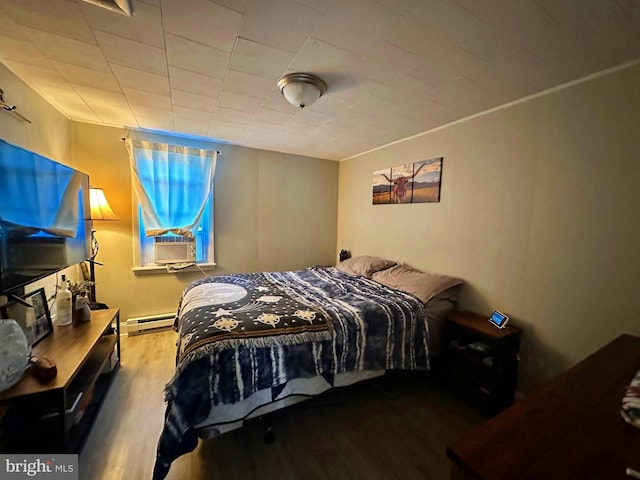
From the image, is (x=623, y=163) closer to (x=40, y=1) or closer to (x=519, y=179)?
(x=519, y=179)

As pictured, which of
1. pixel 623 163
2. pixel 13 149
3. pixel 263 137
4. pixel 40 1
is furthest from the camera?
pixel 263 137

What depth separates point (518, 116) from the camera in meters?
2.03

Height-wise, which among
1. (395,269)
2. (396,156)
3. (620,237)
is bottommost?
(395,269)

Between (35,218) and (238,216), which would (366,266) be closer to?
(238,216)

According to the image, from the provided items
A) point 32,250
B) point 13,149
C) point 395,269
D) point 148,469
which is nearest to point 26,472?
point 148,469

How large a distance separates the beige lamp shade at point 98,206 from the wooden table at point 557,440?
3213 millimetres

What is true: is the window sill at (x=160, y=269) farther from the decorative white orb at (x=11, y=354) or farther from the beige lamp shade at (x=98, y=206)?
the decorative white orb at (x=11, y=354)

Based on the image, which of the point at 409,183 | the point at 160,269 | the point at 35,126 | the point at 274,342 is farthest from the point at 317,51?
the point at 160,269

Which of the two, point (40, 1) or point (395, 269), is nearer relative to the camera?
point (40, 1)

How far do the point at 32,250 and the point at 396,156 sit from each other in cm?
327

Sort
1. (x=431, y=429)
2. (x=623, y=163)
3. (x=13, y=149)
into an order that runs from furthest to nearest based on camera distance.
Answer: (x=431, y=429) → (x=623, y=163) → (x=13, y=149)

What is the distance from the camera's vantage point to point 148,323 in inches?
120

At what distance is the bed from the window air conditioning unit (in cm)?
82

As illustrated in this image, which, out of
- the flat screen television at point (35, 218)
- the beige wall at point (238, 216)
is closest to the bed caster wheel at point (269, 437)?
the flat screen television at point (35, 218)
